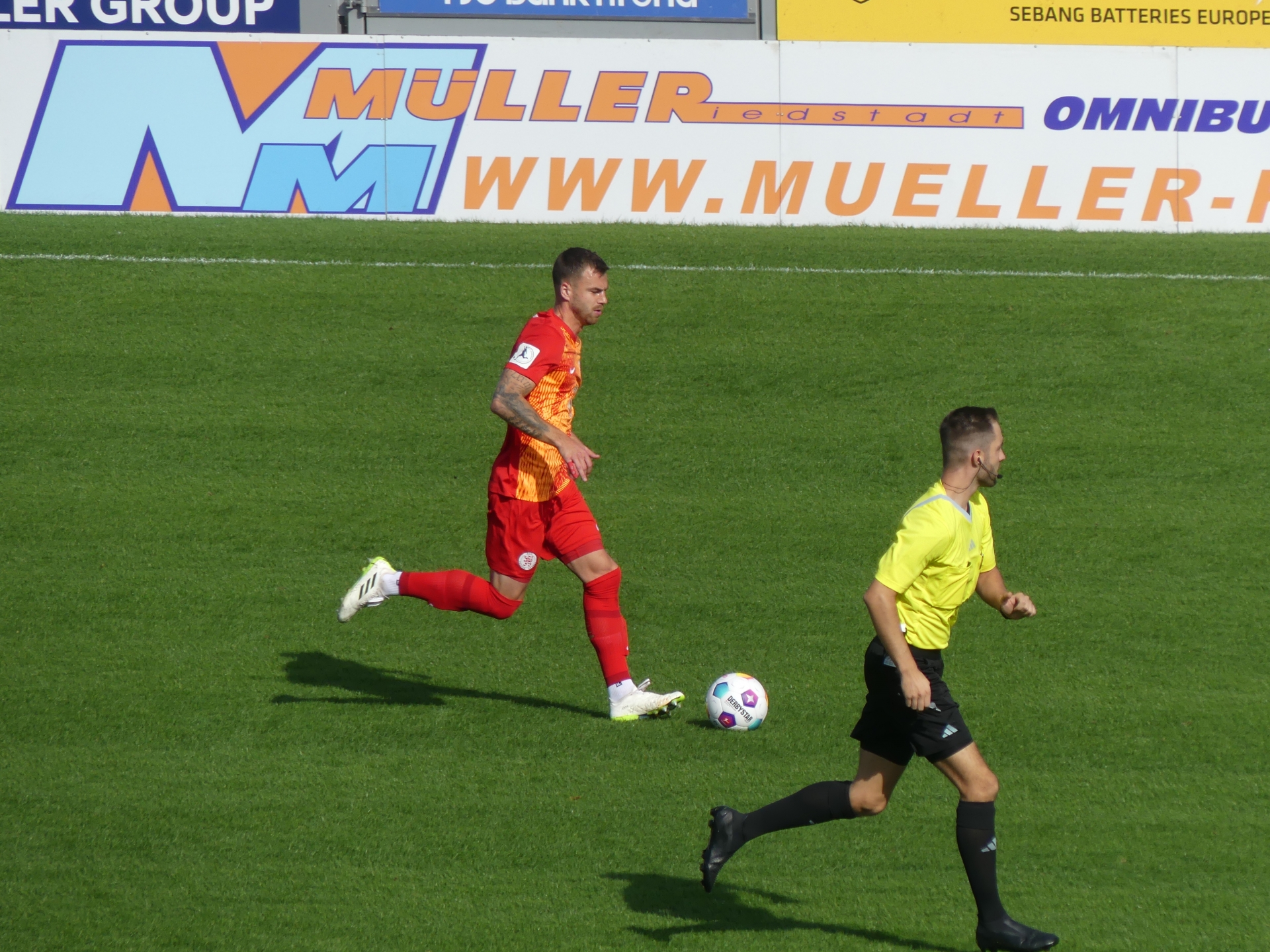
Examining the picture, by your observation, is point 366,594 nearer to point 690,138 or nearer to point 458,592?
point 458,592

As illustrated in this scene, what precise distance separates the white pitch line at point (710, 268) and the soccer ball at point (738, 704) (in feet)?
28.0

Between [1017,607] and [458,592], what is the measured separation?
3487 mm

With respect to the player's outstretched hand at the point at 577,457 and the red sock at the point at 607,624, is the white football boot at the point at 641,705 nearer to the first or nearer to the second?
the red sock at the point at 607,624

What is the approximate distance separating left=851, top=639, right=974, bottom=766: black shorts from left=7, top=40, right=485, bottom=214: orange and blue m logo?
13.5 m

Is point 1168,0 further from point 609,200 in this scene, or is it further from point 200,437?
point 200,437

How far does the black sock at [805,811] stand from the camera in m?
5.30

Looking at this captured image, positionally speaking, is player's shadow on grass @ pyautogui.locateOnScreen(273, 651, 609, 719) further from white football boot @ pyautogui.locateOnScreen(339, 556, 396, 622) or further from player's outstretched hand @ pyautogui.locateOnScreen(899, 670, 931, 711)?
player's outstretched hand @ pyautogui.locateOnScreen(899, 670, 931, 711)

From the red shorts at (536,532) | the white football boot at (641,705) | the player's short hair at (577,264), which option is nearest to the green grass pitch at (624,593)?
the white football boot at (641,705)

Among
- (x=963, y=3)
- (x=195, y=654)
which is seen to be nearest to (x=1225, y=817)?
(x=195, y=654)

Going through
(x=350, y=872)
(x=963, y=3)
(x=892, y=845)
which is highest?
(x=963, y=3)

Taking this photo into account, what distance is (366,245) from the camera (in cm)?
1598

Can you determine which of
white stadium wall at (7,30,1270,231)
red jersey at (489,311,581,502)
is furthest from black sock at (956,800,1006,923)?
white stadium wall at (7,30,1270,231)

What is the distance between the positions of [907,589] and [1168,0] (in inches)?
740

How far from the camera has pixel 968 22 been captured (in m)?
20.5
